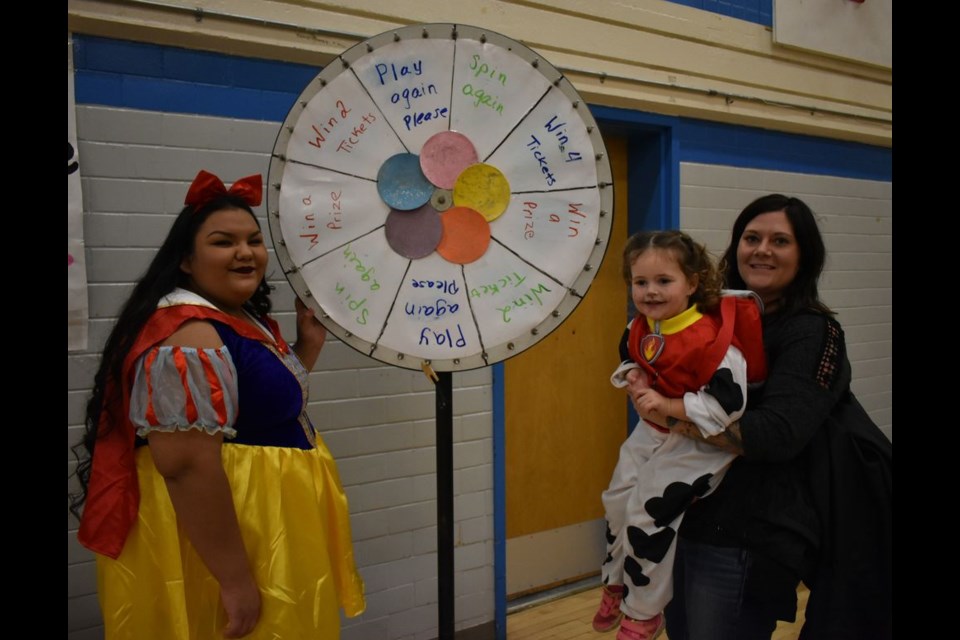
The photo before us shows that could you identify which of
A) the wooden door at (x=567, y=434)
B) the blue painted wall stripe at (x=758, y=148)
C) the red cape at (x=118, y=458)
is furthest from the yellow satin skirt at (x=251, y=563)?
the blue painted wall stripe at (x=758, y=148)

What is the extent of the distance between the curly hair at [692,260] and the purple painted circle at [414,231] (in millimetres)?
478

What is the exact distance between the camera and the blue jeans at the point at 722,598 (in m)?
1.40

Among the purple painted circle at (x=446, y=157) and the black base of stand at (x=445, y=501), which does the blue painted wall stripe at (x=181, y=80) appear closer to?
the purple painted circle at (x=446, y=157)

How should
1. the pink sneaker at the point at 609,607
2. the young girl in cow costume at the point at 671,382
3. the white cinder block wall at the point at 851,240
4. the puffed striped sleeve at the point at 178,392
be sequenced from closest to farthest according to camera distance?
the puffed striped sleeve at the point at 178,392
the young girl in cow costume at the point at 671,382
the pink sneaker at the point at 609,607
the white cinder block wall at the point at 851,240

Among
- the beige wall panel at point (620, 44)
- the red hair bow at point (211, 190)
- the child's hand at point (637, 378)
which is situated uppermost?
the beige wall panel at point (620, 44)

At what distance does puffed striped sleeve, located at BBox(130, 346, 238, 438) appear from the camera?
1.14 meters

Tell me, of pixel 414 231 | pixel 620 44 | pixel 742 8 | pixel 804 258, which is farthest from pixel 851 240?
pixel 414 231

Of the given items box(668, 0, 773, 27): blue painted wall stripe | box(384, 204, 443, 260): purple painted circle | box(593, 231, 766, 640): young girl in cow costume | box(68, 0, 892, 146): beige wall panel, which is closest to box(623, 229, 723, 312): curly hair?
box(593, 231, 766, 640): young girl in cow costume

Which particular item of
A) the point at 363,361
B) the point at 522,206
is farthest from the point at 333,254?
the point at 363,361

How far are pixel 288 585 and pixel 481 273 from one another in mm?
702

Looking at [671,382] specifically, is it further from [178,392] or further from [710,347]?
[178,392]

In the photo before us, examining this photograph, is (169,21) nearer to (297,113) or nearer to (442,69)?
(297,113)

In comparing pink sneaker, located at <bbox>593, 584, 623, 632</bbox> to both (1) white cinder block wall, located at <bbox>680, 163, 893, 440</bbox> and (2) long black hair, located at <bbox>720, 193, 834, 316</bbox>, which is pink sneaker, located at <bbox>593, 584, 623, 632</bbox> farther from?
(1) white cinder block wall, located at <bbox>680, 163, 893, 440</bbox>

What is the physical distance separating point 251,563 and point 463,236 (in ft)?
2.44
